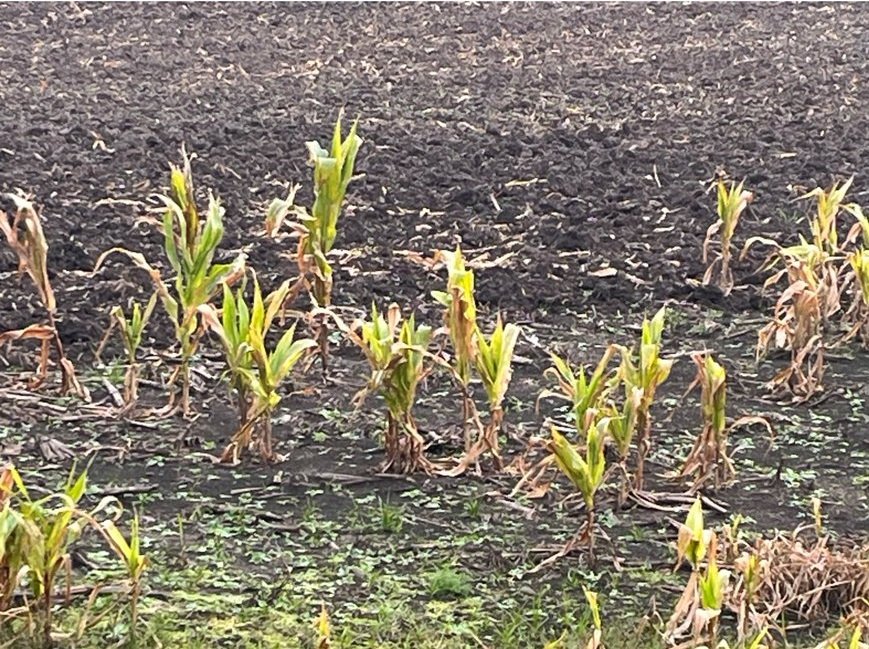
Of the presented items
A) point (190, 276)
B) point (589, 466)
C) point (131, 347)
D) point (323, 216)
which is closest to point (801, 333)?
point (589, 466)

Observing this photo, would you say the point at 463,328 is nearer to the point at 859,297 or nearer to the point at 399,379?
the point at 399,379

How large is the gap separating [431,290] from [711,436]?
65.2 inches

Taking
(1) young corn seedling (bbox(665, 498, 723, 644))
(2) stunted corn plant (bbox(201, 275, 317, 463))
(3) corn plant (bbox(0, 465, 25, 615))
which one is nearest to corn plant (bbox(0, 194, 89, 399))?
(2) stunted corn plant (bbox(201, 275, 317, 463))

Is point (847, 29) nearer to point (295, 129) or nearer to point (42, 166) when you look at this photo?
point (295, 129)

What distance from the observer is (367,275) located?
4.96 meters

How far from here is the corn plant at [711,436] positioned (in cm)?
333

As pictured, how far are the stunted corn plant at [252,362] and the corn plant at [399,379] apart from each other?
0.60 ft

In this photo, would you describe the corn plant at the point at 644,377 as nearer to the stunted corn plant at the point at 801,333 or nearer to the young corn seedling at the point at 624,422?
the young corn seedling at the point at 624,422

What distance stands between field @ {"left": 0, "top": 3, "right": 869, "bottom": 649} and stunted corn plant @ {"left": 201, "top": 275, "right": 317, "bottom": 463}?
0.08 m

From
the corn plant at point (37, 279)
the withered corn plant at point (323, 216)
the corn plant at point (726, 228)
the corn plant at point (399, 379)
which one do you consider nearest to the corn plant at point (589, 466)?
the corn plant at point (399, 379)

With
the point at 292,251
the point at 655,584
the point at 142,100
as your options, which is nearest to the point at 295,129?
the point at 142,100

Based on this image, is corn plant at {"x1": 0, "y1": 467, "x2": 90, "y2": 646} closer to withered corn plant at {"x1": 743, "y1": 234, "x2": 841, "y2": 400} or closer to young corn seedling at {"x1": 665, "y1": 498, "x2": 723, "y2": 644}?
young corn seedling at {"x1": 665, "y1": 498, "x2": 723, "y2": 644}

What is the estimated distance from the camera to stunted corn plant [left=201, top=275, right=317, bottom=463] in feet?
11.5

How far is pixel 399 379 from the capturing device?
348 centimetres
